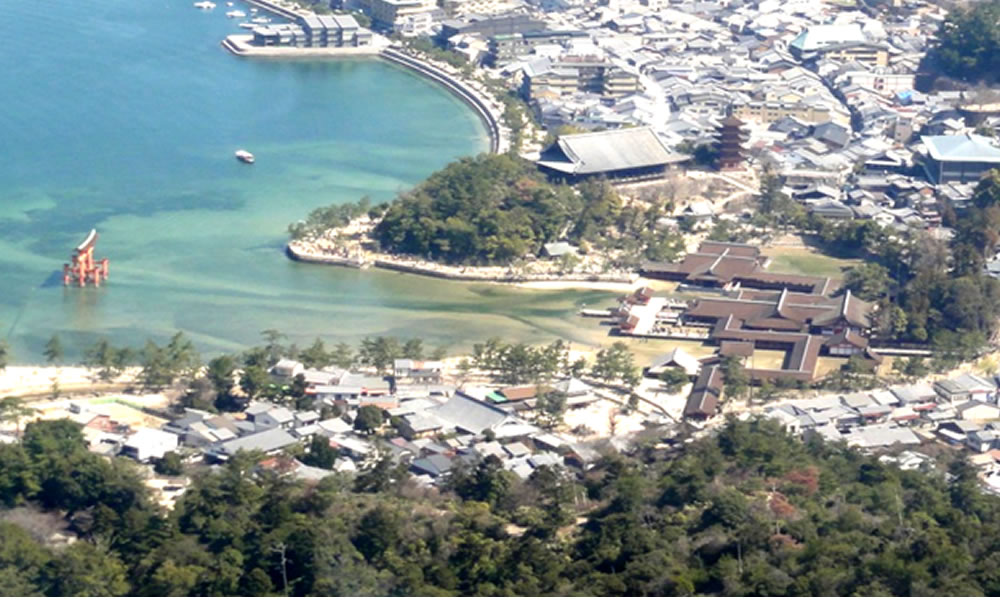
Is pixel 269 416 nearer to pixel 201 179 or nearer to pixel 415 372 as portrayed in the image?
pixel 415 372

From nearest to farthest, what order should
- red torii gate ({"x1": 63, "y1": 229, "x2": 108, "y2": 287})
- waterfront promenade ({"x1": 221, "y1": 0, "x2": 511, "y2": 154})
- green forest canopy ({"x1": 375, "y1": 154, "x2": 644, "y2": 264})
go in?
red torii gate ({"x1": 63, "y1": 229, "x2": 108, "y2": 287}) → green forest canopy ({"x1": 375, "y1": 154, "x2": 644, "y2": 264}) → waterfront promenade ({"x1": 221, "y1": 0, "x2": 511, "y2": 154})

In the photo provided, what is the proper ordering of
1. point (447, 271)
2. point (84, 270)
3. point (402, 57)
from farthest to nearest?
point (402, 57), point (447, 271), point (84, 270)

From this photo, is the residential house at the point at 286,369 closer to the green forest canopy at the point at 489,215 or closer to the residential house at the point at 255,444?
the residential house at the point at 255,444

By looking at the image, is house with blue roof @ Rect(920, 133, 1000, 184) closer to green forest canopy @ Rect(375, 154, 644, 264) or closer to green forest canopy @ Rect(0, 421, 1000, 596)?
green forest canopy @ Rect(375, 154, 644, 264)

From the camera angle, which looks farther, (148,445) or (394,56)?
(394,56)

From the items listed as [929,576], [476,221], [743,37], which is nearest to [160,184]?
[476,221]

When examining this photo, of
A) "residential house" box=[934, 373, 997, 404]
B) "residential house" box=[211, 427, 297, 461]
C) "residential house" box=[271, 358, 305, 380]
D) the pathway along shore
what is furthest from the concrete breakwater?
the pathway along shore

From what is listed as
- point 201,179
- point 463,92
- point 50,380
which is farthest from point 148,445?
point 463,92

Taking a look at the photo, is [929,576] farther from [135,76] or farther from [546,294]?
[135,76]
